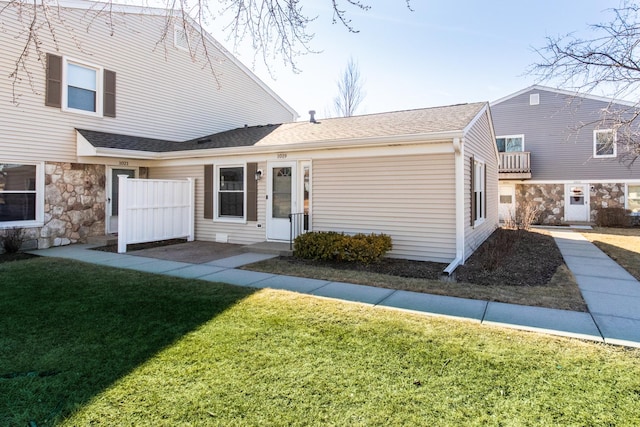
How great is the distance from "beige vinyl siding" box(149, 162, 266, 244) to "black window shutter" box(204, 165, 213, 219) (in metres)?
0.21

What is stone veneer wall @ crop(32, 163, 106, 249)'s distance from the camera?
9.53 meters

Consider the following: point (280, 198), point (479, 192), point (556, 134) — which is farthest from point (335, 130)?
point (556, 134)

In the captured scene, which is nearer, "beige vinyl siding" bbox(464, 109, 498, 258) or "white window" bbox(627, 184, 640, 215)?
"beige vinyl siding" bbox(464, 109, 498, 258)

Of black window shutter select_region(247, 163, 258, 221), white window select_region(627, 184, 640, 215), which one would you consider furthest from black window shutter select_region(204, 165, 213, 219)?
white window select_region(627, 184, 640, 215)

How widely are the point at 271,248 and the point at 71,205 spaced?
5.85 meters

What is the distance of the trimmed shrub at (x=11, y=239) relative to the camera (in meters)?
8.56

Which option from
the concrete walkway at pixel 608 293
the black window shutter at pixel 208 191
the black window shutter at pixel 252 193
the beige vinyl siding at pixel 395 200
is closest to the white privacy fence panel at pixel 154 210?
the black window shutter at pixel 208 191

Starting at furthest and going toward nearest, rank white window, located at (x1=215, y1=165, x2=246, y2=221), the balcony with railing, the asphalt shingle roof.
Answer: the balcony with railing < white window, located at (x1=215, y1=165, x2=246, y2=221) < the asphalt shingle roof

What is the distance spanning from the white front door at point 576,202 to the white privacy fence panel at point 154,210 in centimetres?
1727

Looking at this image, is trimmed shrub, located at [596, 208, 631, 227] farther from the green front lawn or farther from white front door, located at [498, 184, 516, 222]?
the green front lawn

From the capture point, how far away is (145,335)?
3789 millimetres

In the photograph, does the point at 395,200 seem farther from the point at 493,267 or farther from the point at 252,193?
the point at 252,193

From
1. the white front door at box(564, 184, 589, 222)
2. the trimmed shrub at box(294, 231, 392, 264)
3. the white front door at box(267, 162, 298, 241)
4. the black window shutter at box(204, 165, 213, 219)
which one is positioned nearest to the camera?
the trimmed shrub at box(294, 231, 392, 264)

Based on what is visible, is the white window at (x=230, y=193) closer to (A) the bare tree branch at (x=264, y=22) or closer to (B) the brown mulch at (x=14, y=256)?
(B) the brown mulch at (x=14, y=256)
